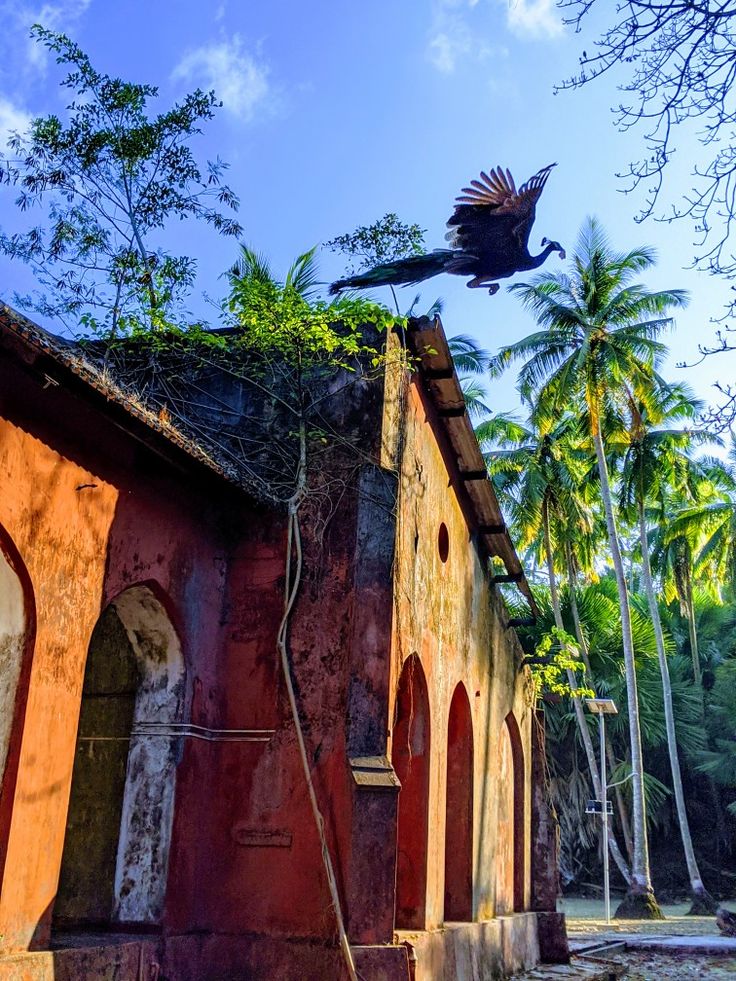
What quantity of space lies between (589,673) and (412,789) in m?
19.8

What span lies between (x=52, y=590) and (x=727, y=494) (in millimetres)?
29664

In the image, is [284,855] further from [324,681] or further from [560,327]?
[560,327]

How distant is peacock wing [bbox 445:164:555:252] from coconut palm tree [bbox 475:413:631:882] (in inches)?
674

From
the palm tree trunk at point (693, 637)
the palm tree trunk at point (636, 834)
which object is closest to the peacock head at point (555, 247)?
the palm tree trunk at point (636, 834)

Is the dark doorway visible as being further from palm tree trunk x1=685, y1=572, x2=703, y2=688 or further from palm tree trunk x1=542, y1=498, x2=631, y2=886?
palm tree trunk x1=685, y1=572, x2=703, y2=688

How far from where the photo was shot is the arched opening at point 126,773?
7.62 meters

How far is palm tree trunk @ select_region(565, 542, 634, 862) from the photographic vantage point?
1102 inches

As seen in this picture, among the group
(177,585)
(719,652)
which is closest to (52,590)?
(177,585)

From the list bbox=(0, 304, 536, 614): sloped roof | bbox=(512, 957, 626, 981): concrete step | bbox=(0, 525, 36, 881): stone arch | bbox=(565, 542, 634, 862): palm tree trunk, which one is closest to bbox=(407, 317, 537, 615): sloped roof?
bbox=(0, 304, 536, 614): sloped roof

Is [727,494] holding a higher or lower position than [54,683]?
higher

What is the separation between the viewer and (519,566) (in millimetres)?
13938

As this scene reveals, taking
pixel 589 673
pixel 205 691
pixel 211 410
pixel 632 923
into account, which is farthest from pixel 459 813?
pixel 589 673

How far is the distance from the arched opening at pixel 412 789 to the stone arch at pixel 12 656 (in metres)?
3.75

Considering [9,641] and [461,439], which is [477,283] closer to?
[461,439]
